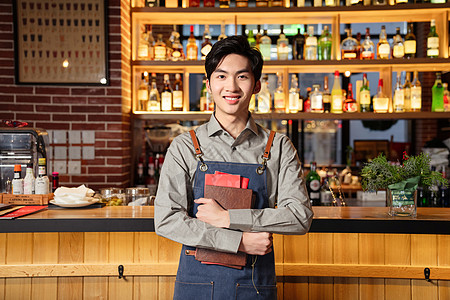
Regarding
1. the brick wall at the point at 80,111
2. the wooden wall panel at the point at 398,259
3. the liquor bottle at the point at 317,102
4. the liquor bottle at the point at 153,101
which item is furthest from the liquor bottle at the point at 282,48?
the wooden wall panel at the point at 398,259

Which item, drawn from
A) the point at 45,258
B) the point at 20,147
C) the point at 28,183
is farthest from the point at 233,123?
the point at 20,147

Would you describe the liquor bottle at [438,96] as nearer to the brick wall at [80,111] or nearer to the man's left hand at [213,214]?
the brick wall at [80,111]

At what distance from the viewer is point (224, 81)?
1.46 metres

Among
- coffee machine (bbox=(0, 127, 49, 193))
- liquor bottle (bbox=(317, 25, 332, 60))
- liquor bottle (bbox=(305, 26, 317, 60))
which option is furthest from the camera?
liquor bottle (bbox=(317, 25, 332, 60))

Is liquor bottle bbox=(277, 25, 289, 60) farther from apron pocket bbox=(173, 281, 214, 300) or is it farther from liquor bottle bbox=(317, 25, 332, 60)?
apron pocket bbox=(173, 281, 214, 300)

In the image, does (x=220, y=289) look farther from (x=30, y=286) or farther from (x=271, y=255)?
(x=30, y=286)

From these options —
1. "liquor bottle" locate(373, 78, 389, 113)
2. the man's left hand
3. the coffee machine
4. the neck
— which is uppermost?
"liquor bottle" locate(373, 78, 389, 113)

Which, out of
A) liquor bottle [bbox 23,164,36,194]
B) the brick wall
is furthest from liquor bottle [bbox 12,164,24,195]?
the brick wall

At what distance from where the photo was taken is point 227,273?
147cm

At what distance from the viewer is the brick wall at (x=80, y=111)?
3268 millimetres

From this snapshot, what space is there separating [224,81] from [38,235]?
49.9 inches

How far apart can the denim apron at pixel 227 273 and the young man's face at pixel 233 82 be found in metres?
0.18

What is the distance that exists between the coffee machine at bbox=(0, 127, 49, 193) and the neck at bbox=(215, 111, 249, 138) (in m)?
1.41

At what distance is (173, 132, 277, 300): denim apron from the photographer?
147 cm
